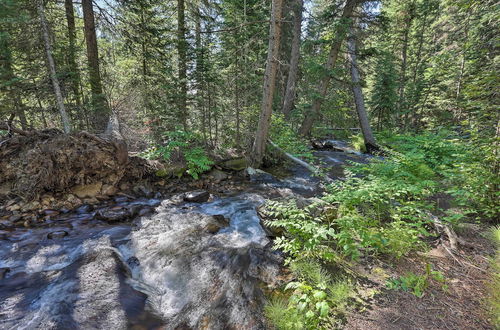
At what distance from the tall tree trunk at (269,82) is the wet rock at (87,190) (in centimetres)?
550

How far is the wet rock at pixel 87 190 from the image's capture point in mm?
6950

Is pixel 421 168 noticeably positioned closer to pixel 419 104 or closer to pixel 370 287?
pixel 370 287

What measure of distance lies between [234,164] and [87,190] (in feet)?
16.9

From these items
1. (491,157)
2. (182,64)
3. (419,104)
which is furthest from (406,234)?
(419,104)

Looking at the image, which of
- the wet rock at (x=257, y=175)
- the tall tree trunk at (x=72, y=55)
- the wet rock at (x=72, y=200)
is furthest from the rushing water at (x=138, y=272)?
the tall tree trunk at (x=72, y=55)

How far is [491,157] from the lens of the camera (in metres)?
4.07

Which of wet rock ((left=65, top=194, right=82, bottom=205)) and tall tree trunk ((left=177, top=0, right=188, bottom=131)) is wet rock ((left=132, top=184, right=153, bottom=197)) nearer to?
wet rock ((left=65, top=194, right=82, bottom=205))

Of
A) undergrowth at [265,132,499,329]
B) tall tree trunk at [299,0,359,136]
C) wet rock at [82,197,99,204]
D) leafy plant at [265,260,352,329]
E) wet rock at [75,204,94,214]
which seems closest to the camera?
leafy plant at [265,260,352,329]

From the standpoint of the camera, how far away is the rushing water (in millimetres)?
3018

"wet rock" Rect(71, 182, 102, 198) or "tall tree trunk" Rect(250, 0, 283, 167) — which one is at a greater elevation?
"tall tree trunk" Rect(250, 0, 283, 167)

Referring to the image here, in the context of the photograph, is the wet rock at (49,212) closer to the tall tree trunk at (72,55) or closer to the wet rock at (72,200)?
the wet rock at (72,200)

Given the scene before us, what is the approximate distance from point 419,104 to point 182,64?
2007 centimetres

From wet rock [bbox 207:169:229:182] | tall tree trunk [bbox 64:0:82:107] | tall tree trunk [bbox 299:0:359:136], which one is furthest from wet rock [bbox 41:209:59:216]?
tall tree trunk [bbox 299:0:359:136]

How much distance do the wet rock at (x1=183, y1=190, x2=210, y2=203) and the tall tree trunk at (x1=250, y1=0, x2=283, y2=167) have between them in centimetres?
283
